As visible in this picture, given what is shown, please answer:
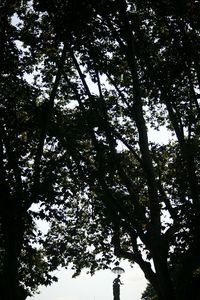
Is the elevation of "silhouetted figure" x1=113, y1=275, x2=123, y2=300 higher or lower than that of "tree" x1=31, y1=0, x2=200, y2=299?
lower

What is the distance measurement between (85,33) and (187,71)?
372 centimetres

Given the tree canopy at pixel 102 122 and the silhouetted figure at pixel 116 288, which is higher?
the tree canopy at pixel 102 122

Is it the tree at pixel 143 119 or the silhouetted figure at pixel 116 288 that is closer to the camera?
the tree at pixel 143 119

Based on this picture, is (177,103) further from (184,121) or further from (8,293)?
(8,293)

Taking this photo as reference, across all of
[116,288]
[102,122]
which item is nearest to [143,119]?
[102,122]

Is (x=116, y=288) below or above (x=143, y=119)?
below

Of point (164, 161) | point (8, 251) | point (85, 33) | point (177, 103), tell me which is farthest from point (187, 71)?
point (8, 251)

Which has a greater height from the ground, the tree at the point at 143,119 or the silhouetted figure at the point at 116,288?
→ the tree at the point at 143,119

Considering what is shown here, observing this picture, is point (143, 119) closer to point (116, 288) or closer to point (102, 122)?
point (102, 122)

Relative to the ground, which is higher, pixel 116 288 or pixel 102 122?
pixel 102 122

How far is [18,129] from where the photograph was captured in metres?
12.3

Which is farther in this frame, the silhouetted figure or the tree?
the silhouetted figure

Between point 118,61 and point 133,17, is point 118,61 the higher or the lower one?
the lower one

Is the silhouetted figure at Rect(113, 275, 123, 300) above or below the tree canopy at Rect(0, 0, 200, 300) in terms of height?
below
